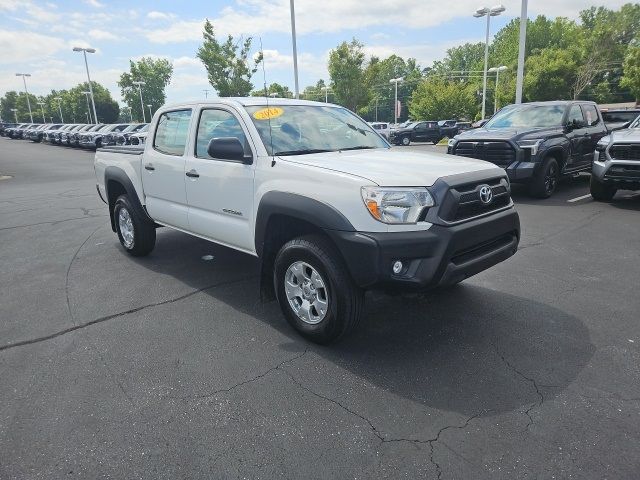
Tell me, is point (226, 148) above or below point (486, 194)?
above

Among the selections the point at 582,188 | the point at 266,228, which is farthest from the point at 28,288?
the point at 582,188

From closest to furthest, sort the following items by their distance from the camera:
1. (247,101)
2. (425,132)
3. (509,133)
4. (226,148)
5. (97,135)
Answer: (226,148), (247,101), (509,133), (97,135), (425,132)

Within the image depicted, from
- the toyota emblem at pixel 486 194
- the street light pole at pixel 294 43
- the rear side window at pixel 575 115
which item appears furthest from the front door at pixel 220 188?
the street light pole at pixel 294 43

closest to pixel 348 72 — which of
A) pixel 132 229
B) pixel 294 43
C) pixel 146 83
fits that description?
pixel 294 43

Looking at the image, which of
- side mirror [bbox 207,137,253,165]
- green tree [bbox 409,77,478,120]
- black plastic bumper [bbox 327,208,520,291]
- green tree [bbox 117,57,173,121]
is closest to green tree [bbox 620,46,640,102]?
green tree [bbox 409,77,478,120]

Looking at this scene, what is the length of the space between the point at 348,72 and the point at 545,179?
3474 centimetres

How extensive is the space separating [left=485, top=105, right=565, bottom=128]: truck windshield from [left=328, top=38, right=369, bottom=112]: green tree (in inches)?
1269

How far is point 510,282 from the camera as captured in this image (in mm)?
4895

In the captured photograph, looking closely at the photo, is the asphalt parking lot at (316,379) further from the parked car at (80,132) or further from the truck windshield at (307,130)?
the parked car at (80,132)

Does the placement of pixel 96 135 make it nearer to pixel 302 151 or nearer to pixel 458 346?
pixel 302 151

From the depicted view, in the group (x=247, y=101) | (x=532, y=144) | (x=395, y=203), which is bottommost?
(x=532, y=144)

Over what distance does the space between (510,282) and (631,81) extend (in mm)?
42492

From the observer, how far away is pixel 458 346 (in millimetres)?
3561

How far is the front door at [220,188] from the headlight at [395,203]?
4.09 ft
